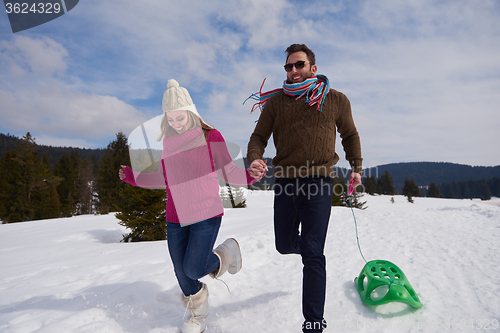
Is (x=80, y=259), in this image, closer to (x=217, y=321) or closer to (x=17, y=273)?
(x=17, y=273)

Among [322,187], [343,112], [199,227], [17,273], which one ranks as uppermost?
[343,112]

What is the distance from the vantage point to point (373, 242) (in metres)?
5.03

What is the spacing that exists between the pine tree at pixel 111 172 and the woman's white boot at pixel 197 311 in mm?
22586

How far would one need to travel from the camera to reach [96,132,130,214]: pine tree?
2352 centimetres

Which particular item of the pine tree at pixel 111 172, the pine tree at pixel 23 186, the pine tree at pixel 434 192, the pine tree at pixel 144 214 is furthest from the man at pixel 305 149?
the pine tree at pixel 434 192

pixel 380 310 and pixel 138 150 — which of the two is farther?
pixel 138 150

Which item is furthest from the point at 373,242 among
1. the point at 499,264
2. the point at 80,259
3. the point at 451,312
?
the point at 80,259

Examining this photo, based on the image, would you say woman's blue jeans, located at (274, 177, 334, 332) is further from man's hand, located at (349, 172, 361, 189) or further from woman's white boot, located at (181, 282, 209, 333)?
woman's white boot, located at (181, 282, 209, 333)

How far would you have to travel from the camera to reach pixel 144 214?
993cm

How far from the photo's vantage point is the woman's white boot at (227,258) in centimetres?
271

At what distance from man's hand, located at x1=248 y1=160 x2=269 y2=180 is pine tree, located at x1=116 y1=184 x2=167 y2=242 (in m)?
7.91

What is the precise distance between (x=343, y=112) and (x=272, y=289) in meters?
2.28

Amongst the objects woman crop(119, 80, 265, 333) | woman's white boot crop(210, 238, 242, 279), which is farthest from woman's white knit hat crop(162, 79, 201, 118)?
woman's white boot crop(210, 238, 242, 279)

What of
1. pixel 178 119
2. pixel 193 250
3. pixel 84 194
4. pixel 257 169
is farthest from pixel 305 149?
pixel 84 194
